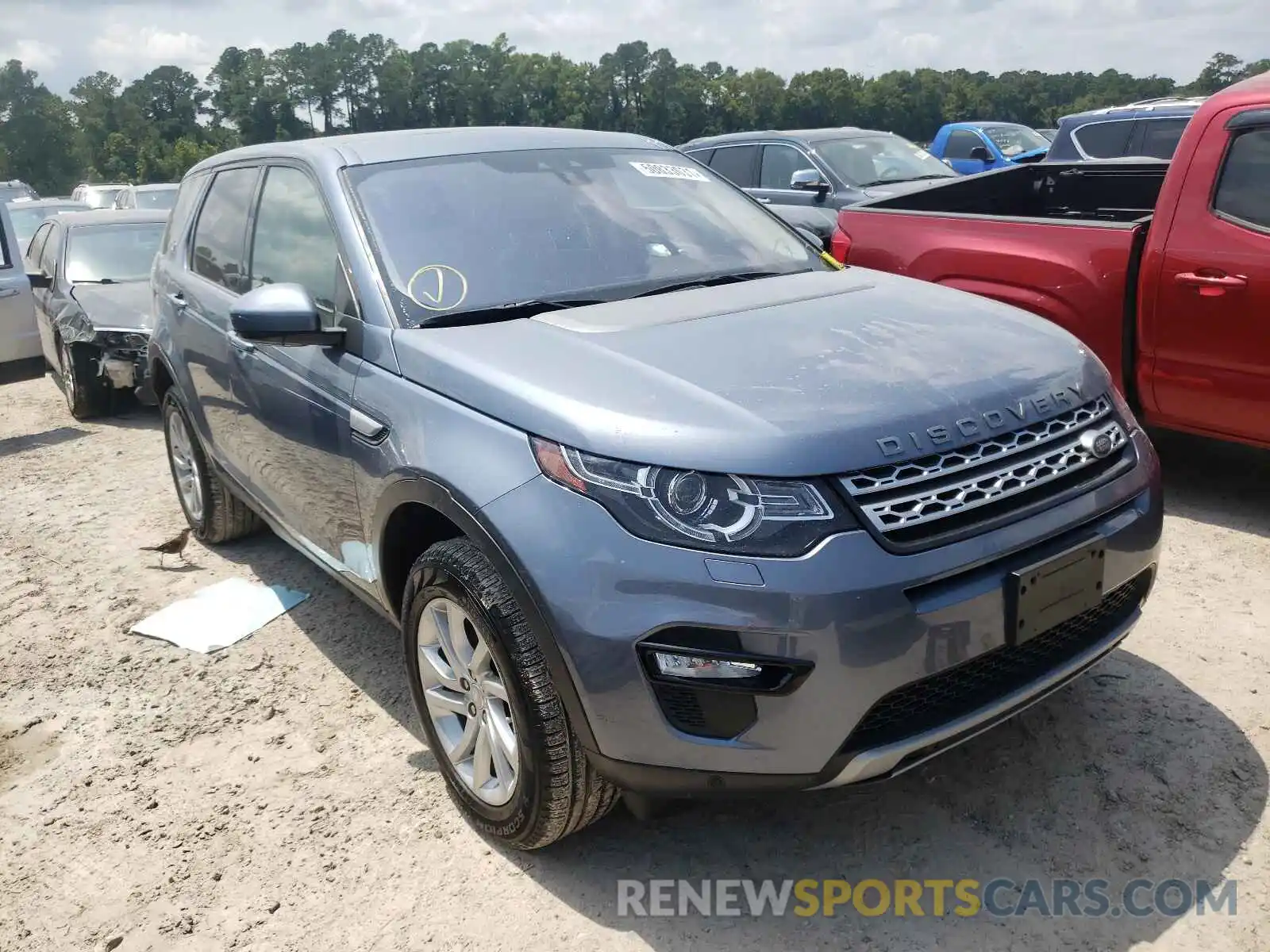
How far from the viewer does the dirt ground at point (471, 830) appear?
249 centimetres

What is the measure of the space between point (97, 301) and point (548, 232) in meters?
6.44

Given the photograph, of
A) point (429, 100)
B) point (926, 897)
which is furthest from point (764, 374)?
point (429, 100)

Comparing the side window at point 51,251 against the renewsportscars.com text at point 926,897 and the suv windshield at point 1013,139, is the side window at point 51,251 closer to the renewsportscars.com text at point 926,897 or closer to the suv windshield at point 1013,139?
the renewsportscars.com text at point 926,897

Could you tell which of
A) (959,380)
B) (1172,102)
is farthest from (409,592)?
(1172,102)

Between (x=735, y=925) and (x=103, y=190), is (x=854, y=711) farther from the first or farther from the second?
(x=103, y=190)

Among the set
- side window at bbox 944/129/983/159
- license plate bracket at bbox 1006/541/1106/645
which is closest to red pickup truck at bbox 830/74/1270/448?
license plate bracket at bbox 1006/541/1106/645

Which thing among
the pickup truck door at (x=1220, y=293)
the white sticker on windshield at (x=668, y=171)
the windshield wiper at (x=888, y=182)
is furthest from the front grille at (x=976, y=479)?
the windshield wiper at (x=888, y=182)

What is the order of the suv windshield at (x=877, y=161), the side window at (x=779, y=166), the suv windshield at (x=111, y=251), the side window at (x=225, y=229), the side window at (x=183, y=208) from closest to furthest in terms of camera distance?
the side window at (x=225, y=229) < the side window at (x=183, y=208) < the suv windshield at (x=111, y=251) < the suv windshield at (x=877, y=161) < the side window at (x=779, y=166)

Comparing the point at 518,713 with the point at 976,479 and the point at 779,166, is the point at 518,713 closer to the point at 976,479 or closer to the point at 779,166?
the point at 976,479

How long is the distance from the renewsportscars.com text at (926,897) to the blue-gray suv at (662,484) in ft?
0.98

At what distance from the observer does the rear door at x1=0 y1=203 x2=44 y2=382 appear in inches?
305

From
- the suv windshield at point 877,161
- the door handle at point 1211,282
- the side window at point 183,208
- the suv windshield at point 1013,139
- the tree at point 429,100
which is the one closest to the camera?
the door handle at point 1211,282

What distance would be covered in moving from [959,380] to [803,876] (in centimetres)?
125

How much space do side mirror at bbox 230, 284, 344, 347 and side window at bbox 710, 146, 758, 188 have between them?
26.5 feet
